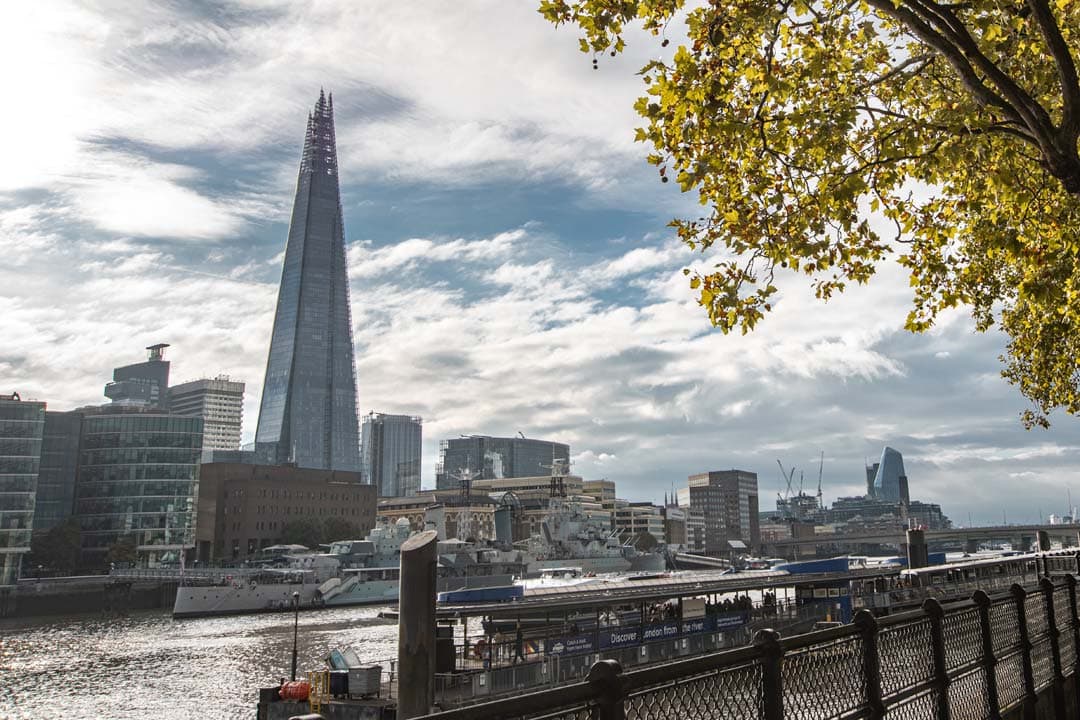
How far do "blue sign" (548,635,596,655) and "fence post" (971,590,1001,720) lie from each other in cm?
2114

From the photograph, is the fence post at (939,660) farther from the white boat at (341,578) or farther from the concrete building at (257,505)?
the concrete building at (257,505)

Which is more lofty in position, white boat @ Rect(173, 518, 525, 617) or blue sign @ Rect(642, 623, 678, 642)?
blue sign @ Rect(642, 623, 678, 642)

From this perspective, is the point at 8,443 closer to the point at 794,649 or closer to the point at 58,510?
the point at 58,510

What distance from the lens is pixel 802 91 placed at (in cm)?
1165

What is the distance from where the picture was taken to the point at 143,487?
128250 mm

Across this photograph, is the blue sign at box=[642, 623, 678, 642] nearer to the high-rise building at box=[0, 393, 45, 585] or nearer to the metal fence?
the metal fence

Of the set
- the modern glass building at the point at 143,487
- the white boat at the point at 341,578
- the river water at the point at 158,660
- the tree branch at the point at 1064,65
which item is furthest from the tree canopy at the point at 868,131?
the modern glass building at the point at 143,487

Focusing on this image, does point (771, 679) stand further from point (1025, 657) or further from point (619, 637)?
point (619, 637)

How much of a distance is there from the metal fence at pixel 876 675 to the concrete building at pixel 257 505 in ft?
463

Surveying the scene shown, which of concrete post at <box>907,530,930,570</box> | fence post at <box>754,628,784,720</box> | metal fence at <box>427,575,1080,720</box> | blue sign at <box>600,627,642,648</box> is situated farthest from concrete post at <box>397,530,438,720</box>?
concrete post at <box>907,530,930,570</box>

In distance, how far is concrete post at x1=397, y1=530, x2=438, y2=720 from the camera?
21.2 meters

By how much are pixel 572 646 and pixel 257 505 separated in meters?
129

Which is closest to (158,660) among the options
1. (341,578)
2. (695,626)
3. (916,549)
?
(695,626)

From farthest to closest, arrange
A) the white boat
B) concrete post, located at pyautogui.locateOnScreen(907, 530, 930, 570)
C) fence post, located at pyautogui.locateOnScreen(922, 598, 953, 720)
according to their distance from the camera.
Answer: the white boat
concrete post, located at pyautogui.locateOnScreen(907, 530, 930, 570)
fence post, located at pyautogui.locateOnScreen(922, 598, 953, 720)
